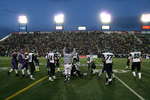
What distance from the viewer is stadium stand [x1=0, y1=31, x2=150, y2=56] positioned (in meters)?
57.2

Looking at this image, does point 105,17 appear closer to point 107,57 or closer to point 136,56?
point 136,56

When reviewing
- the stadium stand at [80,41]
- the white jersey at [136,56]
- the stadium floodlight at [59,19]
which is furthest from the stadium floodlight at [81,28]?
the white jersey at [136,56]

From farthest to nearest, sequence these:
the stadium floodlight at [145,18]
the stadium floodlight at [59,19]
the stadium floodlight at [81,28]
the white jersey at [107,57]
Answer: the stadium floodlight at [81,28] < the stadium floodlight at [59,19] < the stadium floodlight at [145,18] < the white jersey at [107,57]

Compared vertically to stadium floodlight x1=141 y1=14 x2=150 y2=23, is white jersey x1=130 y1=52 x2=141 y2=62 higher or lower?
lower

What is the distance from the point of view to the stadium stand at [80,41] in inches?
2253

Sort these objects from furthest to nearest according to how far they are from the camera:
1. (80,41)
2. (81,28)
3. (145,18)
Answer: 1. (81,28)
2. (145,18)
3. (80,41)

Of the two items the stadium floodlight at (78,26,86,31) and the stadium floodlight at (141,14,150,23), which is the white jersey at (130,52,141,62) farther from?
the stadium floodlight at (78,26,86,31)

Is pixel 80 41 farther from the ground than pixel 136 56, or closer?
farther from the ground

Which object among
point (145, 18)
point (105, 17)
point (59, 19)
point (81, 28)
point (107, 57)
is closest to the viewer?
point (107, 57)

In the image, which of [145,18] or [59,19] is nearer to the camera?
[145,18]

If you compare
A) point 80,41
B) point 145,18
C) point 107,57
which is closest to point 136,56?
point 107,57

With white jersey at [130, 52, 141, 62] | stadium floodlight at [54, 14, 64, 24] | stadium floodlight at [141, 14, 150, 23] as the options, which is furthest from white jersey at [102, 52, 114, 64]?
stadium floodlight at [54, 14, 64, 24]

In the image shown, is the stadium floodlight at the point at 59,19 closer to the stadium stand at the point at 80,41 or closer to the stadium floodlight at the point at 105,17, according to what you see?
the stadium stand at the point at 80,41

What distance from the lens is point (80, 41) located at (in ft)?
206
